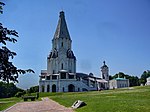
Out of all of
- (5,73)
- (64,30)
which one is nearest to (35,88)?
(64,30)

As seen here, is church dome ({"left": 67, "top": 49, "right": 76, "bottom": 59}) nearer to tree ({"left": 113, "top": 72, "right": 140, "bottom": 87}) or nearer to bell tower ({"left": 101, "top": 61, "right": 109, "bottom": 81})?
bell tower ({"left": 101, "top": 61, "right": 109, "bottom": 81})

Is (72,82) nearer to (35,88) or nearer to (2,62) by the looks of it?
(35,88)

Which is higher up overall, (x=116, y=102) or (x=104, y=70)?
(x=104, y=70)

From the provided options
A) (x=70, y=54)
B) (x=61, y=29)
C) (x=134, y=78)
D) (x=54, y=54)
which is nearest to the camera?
(x=54, y=54)

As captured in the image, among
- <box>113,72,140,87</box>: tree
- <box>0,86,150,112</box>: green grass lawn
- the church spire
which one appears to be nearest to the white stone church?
the church spire

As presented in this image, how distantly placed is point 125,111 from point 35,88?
88.4m

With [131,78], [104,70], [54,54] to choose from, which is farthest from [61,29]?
[131,78]

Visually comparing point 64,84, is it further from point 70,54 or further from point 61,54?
point 70,54

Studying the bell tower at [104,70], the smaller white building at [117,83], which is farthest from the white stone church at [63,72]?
the smaller white building at [117,83]

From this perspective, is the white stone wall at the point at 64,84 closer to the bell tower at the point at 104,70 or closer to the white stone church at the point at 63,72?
the white stone church at the point at 63,72

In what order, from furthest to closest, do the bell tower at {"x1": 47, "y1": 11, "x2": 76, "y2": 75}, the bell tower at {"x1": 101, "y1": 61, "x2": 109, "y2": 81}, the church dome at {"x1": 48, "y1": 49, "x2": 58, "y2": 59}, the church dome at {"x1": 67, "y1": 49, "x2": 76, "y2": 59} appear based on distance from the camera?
the bell tower at {"x1": 101, "y1": 61, "x2": 109, "y2": 81}
the church dome at {"x1": 67, "y1": 49, "x2": 76, "y2": 59}
the church dome at {"x1": 48, "y1": 49, "x2": 58, "y2": 59}
the bell tower at {"x1": 47, "y1": 11, "x2": 76, "y2": 75}

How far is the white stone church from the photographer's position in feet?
255

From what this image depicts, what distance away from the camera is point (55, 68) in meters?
83.8

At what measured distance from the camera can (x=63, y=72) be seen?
79.1 m
